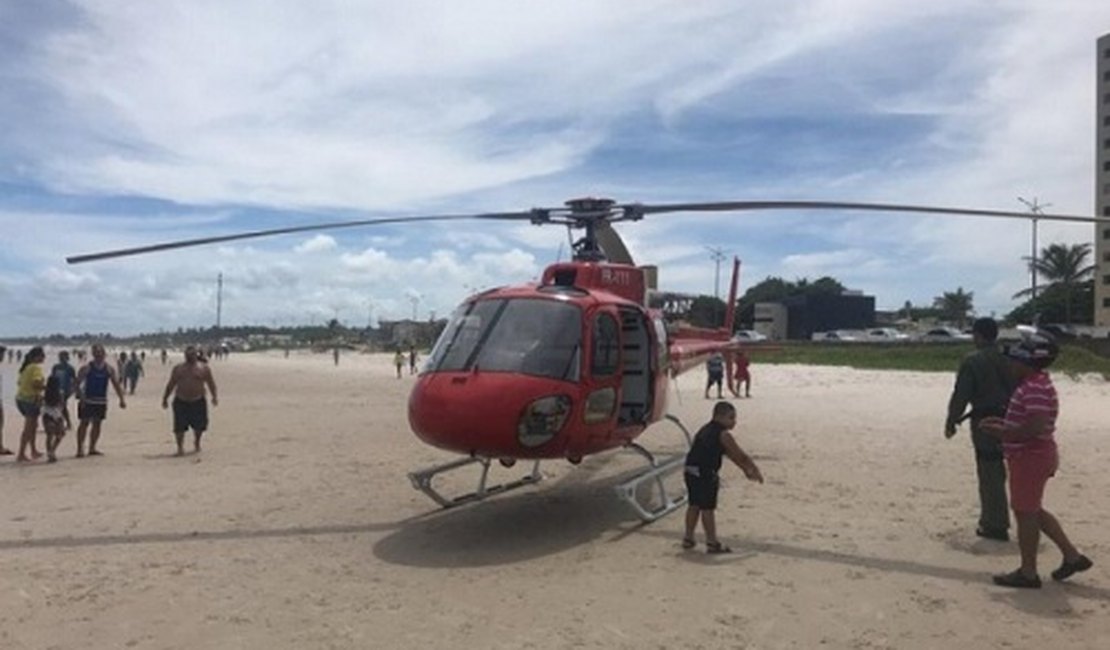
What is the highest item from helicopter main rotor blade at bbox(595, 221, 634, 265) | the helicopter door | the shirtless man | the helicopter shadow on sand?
helicopter main rotor blade at bbox(595, 221, 634, 265)

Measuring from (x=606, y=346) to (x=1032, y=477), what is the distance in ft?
12.0

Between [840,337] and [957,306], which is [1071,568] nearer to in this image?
[840,337]

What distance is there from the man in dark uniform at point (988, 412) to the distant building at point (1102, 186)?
78787 mm

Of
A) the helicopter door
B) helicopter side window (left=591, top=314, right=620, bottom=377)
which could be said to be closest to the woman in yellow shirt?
the helicopter door

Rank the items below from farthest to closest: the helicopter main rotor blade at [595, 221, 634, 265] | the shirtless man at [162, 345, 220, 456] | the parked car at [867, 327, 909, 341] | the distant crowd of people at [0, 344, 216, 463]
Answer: the parked car at [867, 327, 909, 341] < the shirtless man at [162, 345, 220, 456] < the distant crowd of people at [0, 344, 216, 463] < the helicopter main rotor blade at [595, 221, 634, 265]

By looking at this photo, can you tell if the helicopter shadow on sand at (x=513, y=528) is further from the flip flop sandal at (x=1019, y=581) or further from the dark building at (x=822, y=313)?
the dark building at (x=822, y=313)

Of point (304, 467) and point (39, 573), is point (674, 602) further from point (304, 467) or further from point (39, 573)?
point (304, 467)

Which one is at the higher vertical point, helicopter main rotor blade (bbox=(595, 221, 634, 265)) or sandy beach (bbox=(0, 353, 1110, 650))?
helicopter main rotor blade (bbox=(595, 221, 634, 265))

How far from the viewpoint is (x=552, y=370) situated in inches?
315

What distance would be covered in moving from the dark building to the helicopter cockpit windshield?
3526 inches

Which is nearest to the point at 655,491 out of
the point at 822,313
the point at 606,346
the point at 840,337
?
the point at 606,346

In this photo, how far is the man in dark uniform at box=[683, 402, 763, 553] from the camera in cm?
770

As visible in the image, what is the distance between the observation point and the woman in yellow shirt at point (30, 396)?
1383cm

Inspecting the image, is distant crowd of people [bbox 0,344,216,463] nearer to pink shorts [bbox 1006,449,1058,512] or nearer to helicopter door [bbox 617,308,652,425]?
helicopter door [bbox 617,308,652,425]
